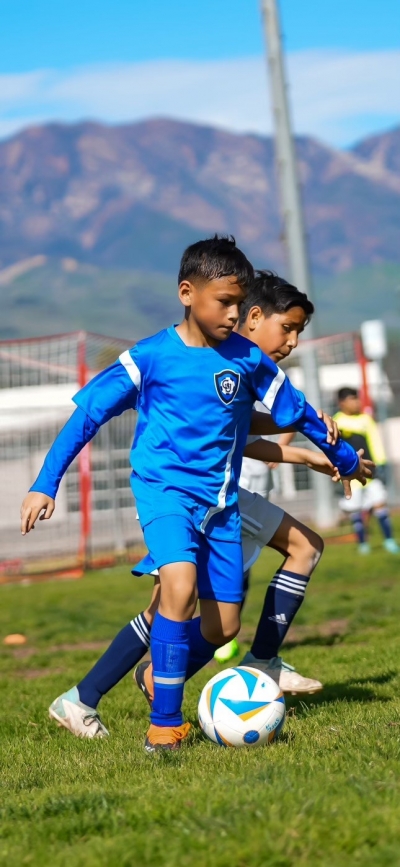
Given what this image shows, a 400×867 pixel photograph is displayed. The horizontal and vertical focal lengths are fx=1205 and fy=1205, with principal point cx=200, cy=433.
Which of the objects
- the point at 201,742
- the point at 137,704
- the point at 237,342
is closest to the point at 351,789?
the point at 201,742

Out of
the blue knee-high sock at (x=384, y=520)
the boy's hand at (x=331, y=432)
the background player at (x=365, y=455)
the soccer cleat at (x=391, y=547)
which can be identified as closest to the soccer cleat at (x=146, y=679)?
the boy's hand at (x=331, y=432)

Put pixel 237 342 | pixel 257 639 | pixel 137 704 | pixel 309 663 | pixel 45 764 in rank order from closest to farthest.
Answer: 1. pixel 45 764
2. pixel 237 342
3. pixel 257 639
4. pixel 137 704
5. pixel 309 663

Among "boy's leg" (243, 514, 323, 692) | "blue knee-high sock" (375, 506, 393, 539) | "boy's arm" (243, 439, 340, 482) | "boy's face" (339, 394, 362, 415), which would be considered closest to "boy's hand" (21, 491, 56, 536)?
"boy's arm" (243, 439, 340, 482)

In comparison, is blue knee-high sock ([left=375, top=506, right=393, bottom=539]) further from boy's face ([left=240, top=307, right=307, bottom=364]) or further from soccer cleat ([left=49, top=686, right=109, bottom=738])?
soccer cleat ([left=49, top=686, right=109, bottom=738])

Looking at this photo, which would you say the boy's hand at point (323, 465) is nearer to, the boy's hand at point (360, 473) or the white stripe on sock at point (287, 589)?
the boy's hand at point (360, 473)

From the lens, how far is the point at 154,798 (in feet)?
10.8

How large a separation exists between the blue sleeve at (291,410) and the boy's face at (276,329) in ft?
1.46

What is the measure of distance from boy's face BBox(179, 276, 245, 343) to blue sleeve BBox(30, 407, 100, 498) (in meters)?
0.57

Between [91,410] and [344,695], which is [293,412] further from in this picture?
[344,695]

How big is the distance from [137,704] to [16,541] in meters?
12.2

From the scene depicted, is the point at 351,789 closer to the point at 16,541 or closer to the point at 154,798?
the point at 154,798

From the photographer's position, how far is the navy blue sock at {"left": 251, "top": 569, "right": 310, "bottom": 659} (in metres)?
5.30

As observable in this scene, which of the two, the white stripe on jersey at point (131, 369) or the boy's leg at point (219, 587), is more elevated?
the white stripe on jersey at point (131, 369)

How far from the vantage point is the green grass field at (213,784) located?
2.80 m
